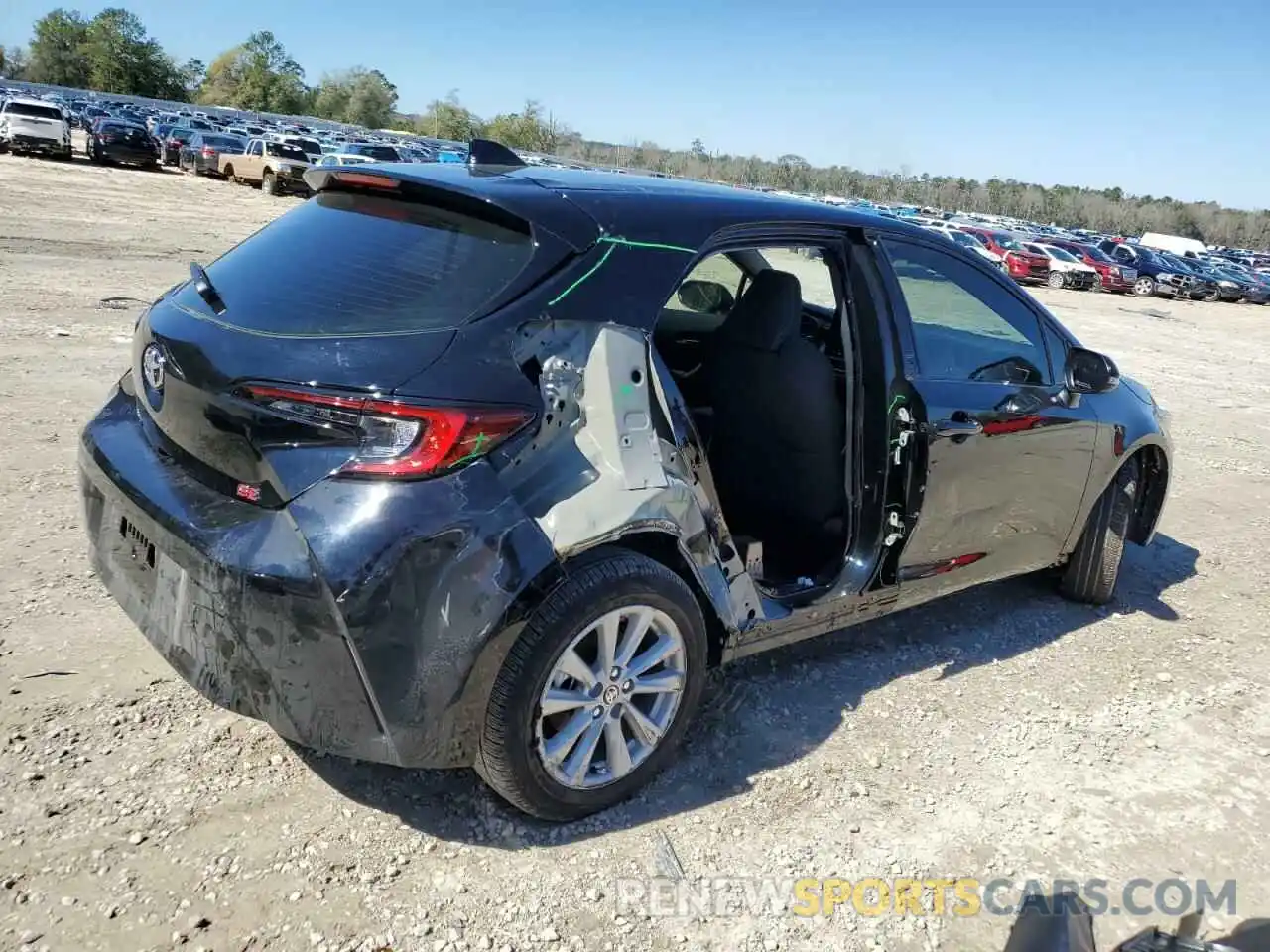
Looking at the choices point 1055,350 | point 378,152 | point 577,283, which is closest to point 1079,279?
point 378,152

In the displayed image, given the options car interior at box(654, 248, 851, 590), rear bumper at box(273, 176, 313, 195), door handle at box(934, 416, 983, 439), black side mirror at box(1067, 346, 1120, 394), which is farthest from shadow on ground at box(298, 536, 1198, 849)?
rear bumper at box(273, 176, 313, 195)

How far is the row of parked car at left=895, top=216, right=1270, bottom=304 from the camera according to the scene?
3094 centimetres

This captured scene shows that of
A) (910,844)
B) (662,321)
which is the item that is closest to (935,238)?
(662,321)

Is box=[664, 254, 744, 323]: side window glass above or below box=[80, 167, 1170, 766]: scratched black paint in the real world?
above

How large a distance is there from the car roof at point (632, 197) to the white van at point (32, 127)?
1316 inches

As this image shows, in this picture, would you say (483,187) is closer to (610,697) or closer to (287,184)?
(610,697)

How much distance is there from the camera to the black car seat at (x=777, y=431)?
348cm

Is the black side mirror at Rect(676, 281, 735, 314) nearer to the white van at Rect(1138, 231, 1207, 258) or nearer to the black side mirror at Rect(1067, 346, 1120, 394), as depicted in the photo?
the black side mirror at Rect(1067, 346, 1120, 394)

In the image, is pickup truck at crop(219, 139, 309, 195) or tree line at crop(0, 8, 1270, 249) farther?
tree line at crop(0, 8, 1270, 249)

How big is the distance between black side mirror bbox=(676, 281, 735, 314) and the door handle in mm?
1125

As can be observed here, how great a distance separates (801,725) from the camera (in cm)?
344

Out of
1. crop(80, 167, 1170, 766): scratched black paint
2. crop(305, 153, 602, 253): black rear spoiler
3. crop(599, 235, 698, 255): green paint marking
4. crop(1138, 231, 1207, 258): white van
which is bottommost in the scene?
crop(80, 167, 1170, 766): scratched black paint

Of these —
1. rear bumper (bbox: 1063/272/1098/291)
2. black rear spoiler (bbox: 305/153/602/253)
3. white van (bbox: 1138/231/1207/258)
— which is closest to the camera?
black rear spoiler (bbox: 305/153/602/253)

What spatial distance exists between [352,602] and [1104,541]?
376 centimetres
